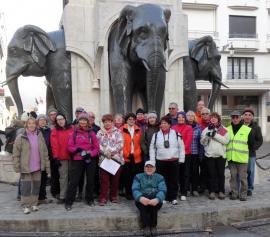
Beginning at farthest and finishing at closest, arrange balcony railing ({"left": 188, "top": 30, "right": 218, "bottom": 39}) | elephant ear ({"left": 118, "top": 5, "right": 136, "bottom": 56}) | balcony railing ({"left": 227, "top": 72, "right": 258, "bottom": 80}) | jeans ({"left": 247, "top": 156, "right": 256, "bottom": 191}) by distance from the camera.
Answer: balcony railing ({"left": 227, "top": 72, "right": 258, "bottom": 80}) < balcony railing ({"left": 188, "top": 30, "right": 218, "bottom": 39}) < jeans ({"left": 247, "top": 156, "right": 256, "bottom": 191}) < elephant ear ({"left": 118, "top": 5, "right": 136, "bottom": 56})

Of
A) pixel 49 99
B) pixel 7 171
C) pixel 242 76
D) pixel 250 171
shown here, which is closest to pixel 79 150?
pixel 250 171

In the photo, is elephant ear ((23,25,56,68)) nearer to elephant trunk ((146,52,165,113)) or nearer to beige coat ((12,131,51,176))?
elephant trunk ((146,52,165,113))

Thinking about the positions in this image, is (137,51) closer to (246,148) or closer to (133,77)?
(133,77)

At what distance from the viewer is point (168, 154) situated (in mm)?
6680

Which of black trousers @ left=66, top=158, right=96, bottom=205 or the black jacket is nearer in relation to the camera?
black trousers @ left=66, top=158, right=96, bottom=205

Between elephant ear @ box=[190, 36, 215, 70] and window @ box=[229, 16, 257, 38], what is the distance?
26134 millimetres

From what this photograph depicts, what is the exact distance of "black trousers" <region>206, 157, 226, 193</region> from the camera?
7.09 metres

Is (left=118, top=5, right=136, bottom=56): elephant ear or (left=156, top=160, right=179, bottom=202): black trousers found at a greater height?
(left=118, top=5, right=136, bottom=56): elephant ear

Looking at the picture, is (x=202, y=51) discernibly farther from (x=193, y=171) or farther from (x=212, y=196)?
(x=212, y=196)

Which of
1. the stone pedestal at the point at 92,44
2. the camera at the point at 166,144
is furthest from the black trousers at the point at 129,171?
the stone pedestal at the point at 92,44

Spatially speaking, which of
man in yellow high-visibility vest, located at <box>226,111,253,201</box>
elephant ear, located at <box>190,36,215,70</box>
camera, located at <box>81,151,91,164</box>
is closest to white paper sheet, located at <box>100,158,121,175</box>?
camera, located at <box>81,151,91,164</box>

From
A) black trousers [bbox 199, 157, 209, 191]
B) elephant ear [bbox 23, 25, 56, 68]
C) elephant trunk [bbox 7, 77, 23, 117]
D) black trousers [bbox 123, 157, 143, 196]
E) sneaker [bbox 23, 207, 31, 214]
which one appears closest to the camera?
sneaker [bbox 23, 207, 31, 214]

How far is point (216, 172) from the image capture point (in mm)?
7148

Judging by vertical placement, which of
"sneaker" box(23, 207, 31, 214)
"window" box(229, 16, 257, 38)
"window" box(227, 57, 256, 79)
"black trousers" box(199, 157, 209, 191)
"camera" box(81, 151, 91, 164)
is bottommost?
"sneaker" box(23, 207, 31, 214)
